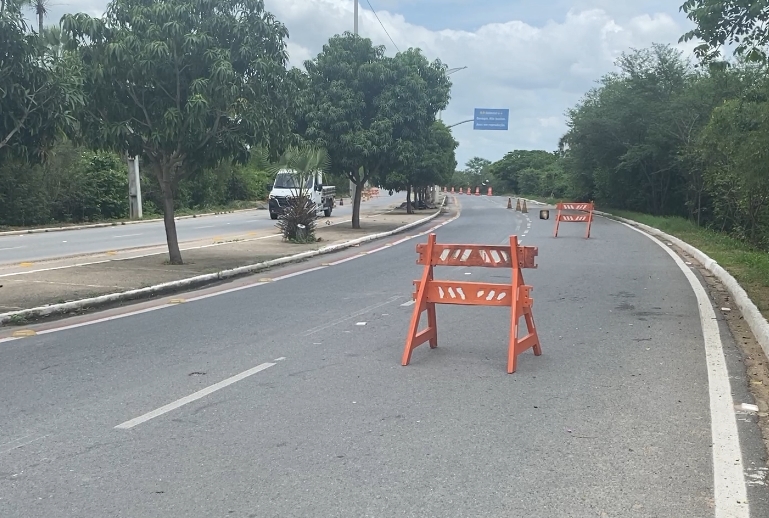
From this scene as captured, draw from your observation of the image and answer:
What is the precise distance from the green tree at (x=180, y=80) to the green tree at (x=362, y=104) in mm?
10964

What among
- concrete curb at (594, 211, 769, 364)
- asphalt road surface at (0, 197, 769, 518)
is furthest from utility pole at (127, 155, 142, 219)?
asphalt road surface at (0, 197, 769, 518)

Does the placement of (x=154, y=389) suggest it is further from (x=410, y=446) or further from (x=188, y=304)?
(x=188, y=304)

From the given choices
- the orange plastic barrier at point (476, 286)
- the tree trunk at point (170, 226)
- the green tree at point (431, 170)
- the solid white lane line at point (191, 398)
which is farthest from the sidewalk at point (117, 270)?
the green tree at point (431, 170)

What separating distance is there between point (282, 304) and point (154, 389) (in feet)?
16.0

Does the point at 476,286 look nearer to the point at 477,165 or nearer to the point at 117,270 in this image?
the point at 117,270

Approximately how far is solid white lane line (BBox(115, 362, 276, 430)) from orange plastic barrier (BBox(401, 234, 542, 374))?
1464mm

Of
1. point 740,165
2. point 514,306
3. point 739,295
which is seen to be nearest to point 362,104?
point 740,165

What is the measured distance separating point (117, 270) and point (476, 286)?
956 centimetres

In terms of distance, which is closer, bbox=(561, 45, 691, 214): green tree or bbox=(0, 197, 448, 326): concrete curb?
bbox=(0, 197, 448, 326): concrete curb

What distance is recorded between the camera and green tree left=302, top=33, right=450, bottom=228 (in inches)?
1081

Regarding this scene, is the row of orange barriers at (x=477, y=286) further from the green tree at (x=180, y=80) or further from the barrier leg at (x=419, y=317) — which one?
the green tree at (x=180, y=80)

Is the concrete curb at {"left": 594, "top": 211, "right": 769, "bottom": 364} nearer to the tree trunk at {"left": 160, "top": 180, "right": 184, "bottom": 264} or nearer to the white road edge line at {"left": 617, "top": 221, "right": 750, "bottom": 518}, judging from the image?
the white road edge line at {"left": 617, "top": 221, "right": 750, "bottom": 518}

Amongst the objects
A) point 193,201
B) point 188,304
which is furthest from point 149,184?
point 188,304

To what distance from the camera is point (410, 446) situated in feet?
17.4
